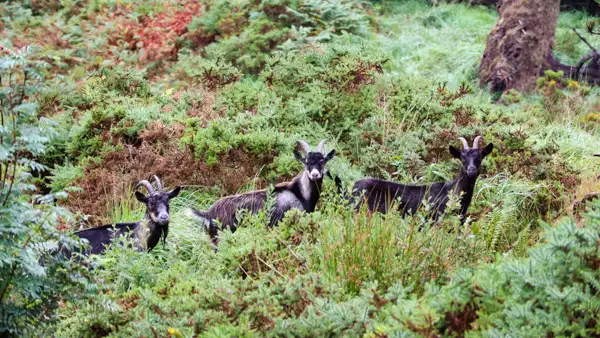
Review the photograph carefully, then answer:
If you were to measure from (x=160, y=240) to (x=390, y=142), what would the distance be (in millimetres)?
3562

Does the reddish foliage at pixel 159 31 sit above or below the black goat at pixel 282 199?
below

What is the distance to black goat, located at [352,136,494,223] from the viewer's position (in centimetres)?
844

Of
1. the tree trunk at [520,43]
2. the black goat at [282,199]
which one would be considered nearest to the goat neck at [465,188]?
the black goat at [282,199]

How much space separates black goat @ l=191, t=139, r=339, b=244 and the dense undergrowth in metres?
0.21

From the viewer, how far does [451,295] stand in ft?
14.3

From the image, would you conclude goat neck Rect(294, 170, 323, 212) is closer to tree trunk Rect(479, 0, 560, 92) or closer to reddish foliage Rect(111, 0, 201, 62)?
tree trunk Rect(479, 0, 560, 92)

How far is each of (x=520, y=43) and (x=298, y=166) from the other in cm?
660

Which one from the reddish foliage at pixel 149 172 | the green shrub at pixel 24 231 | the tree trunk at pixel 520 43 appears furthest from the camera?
the tree trunk at pixel 520 43

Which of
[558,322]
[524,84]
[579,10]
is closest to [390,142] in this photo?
[524,84]

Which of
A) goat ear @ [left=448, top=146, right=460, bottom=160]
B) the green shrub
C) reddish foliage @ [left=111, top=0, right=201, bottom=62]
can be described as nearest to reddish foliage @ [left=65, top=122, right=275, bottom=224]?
goat ear @ [left=448, top=146, right=460, bottom=160]

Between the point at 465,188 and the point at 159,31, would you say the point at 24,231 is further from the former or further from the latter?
the point at 159,31

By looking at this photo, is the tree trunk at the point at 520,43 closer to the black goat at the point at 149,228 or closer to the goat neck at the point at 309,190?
the goat neck at the point at 309,190

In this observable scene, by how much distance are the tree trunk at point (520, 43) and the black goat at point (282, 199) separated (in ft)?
21.6

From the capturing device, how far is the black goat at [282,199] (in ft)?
26.9
